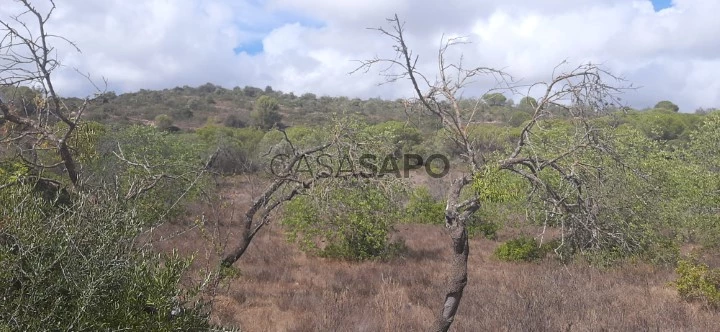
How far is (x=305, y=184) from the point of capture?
880 cm

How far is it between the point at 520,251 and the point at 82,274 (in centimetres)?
1235

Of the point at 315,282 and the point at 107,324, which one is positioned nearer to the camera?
the point at 107,324

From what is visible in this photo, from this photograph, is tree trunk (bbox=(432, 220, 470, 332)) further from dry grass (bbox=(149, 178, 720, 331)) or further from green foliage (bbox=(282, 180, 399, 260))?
green foliage (bbox=(282, 180, 399, 260))

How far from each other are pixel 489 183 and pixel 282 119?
175 ft

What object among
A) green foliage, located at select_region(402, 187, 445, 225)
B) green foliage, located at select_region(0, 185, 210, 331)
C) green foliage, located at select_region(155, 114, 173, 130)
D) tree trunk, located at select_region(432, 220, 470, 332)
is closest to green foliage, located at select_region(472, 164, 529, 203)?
tree trunk, located at select_region(432, 220, 470, 332)

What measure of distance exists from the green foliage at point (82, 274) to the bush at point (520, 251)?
37.1ft

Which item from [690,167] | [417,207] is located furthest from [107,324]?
[417,207]

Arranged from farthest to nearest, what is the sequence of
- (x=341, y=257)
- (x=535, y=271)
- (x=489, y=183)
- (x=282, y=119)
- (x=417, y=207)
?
(x=282, y=119), (x=417, y=207), (x=341, y=257), (x=535, y=271), (x=489, y=183)

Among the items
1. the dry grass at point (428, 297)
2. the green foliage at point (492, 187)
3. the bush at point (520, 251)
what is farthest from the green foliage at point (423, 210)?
the green foliage at point (492, 187)

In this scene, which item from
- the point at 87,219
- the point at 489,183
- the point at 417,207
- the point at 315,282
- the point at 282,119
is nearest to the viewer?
the point at 87,219

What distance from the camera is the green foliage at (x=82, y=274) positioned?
3.46m

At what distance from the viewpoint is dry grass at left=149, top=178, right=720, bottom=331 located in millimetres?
7586

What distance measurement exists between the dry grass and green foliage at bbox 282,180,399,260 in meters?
0.42

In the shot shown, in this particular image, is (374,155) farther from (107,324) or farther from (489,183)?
(107,324)
